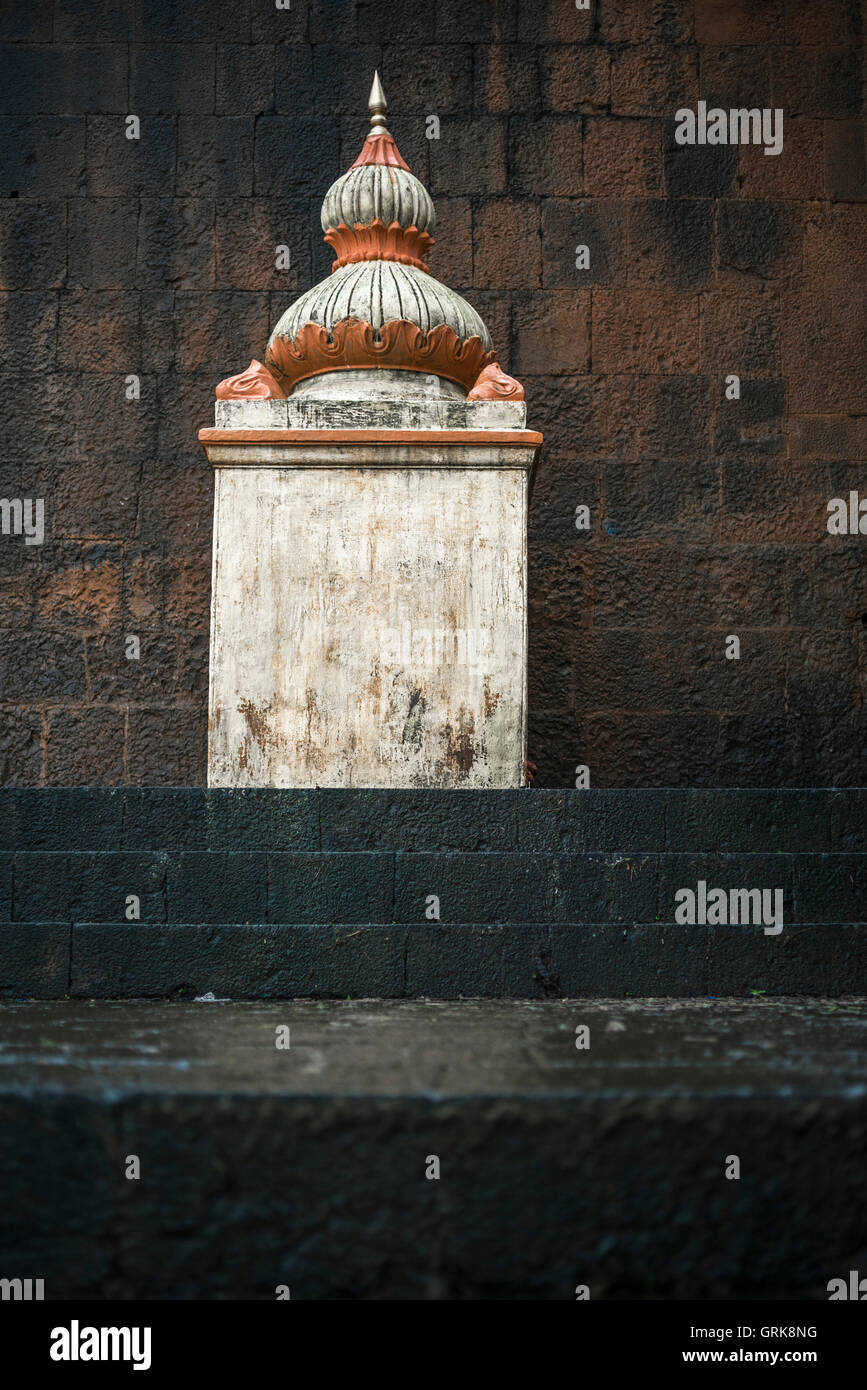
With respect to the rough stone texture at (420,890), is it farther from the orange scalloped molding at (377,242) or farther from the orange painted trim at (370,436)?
the orange scalloped molding at (377,242)

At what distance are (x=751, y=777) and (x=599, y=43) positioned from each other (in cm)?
503

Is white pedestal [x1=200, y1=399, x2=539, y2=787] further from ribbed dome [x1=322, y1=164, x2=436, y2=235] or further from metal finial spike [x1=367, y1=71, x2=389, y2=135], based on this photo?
metal finial spike [x1=367, y1=71, x2=389, y2=135]

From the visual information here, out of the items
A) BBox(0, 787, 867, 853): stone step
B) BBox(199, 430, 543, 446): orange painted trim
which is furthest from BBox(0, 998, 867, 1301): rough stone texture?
BBox(199, 430, 543, 446): orange painted trim

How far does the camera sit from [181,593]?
24.5ft

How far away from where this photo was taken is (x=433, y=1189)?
1569mm

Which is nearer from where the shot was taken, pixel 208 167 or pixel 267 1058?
pixel 267 1058

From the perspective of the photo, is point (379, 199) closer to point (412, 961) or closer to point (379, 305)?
point (379, 305)

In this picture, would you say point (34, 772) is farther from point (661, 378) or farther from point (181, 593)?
point (661, 378)

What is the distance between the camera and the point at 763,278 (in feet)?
25.1
